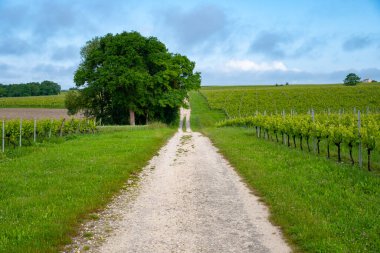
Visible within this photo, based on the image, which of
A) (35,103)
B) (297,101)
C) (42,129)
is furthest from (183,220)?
(35,103)

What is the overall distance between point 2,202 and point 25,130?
57.8 ft

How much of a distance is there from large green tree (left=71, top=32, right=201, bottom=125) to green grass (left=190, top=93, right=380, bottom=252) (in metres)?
30.3

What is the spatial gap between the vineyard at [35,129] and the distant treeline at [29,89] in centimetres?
10915

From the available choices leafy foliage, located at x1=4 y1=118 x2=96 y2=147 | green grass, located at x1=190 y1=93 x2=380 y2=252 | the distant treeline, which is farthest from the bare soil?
the distant treeline

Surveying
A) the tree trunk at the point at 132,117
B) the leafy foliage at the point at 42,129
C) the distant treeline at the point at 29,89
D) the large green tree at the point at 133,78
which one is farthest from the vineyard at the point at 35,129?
the distant treeline at the point at 29,89

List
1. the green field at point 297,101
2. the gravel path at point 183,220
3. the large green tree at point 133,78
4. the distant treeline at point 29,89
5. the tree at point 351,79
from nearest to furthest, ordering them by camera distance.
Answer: the gravel path at point 183,220
the large green tree at point 133,78
the green field at point 297,101
the tree at point 351,79
the distant treeline at point 29,89

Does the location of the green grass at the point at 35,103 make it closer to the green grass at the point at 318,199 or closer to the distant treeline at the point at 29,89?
the distant treeline at the point at 29,89

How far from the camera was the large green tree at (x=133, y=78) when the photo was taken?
45.3 meters

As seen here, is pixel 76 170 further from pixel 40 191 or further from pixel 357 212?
pixel 357 212

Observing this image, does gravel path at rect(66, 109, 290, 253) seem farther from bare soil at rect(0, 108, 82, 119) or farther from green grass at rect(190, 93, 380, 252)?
bare soil at rect(0, 108, 82, 119)

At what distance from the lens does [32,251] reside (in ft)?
21.9

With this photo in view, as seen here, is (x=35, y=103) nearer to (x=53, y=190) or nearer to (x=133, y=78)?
(x=133, y=78)

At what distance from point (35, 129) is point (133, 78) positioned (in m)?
19.0

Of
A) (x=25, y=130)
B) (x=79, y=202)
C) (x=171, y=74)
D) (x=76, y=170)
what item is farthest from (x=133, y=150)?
(x=171, y=74)
